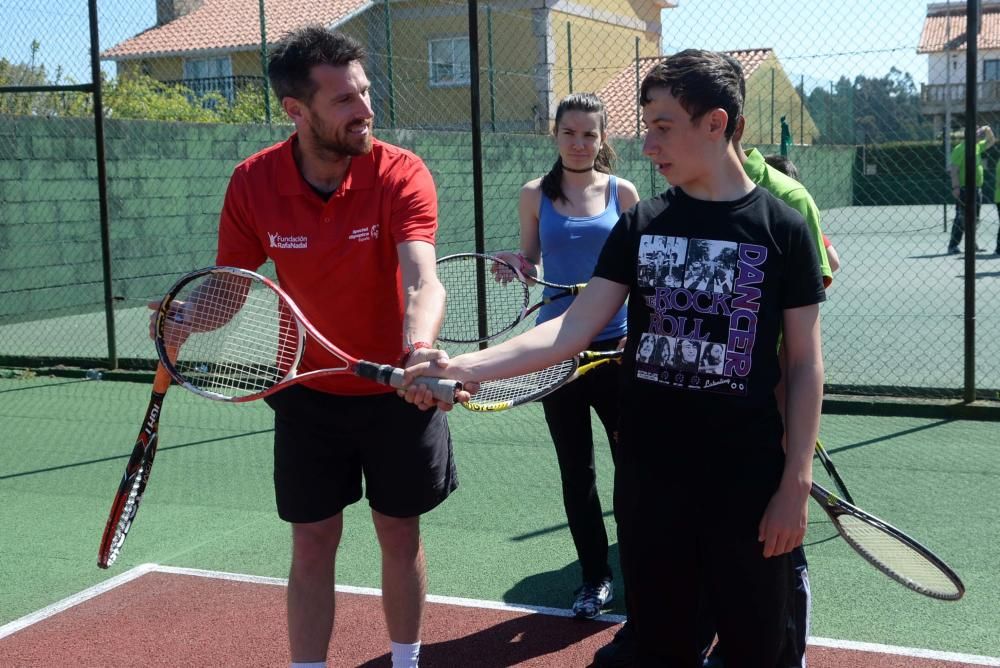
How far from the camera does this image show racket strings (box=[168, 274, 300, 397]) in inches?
125

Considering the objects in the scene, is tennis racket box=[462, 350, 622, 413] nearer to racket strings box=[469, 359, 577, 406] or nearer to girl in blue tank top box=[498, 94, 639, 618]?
racket strings box=[469, 359, 577, 406]

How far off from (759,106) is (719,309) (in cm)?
1724

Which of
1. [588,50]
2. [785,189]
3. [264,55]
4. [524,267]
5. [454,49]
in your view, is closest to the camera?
[785,189]

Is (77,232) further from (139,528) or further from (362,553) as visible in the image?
(362,553)

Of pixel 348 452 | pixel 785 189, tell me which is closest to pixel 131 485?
pixel 348 452

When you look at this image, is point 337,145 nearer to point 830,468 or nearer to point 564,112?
point 564,112

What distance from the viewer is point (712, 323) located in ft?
8.27

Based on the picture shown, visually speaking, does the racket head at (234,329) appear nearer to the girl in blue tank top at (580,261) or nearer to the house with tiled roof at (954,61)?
the girl in blue tank top at (580,261)

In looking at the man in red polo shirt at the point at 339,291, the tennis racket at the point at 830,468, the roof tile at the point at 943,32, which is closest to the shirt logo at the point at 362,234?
the man in red polo shirt at the point at 339,291

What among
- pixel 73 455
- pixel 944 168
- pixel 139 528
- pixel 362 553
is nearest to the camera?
pixel 362 553

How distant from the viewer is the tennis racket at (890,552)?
283 centimetres

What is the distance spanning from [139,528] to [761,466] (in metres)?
3.48

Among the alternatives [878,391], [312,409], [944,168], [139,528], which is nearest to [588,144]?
[312,409]

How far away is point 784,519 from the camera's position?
248cm
